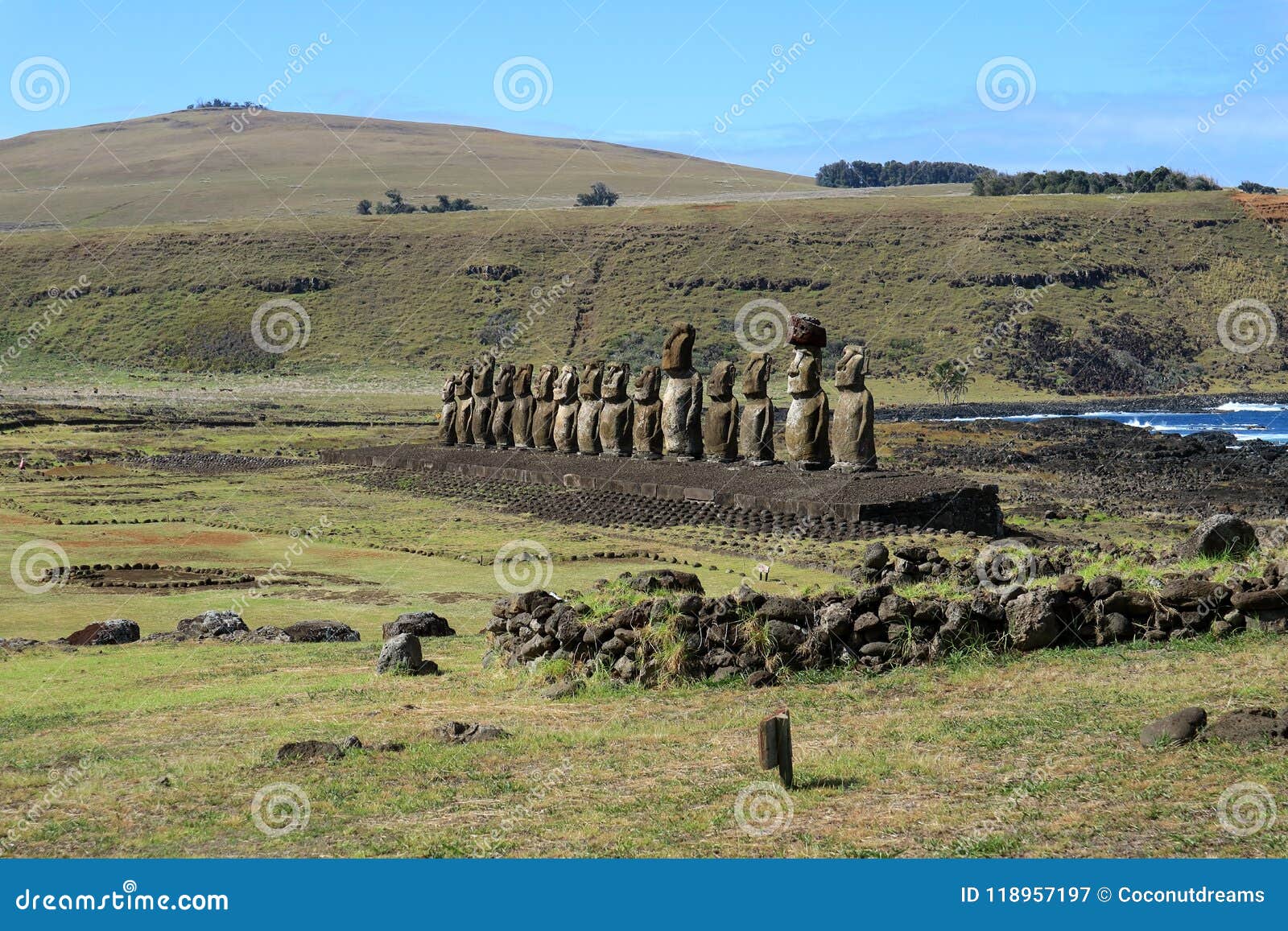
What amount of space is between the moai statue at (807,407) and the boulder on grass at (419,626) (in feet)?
48.1

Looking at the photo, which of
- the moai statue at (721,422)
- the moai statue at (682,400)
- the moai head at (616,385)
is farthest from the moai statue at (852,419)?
the moai head at (616,385)

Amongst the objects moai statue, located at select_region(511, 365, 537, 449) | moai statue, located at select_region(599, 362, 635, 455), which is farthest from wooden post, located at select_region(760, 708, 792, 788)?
moai statue, located at select_region(511, 365, 537, 449)

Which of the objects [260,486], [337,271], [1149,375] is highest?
[337,271]

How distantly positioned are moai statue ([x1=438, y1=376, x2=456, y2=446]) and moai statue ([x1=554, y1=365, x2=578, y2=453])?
20.4ft

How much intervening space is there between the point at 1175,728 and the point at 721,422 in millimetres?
25705

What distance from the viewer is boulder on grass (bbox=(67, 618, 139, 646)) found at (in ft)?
62.5

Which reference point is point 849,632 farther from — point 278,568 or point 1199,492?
point 1199,492

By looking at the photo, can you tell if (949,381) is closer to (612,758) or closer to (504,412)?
(504,412)

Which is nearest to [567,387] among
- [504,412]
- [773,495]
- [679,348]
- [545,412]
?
[545,412]

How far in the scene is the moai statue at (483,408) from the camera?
4584 cm

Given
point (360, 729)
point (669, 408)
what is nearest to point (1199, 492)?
point (669, 408)

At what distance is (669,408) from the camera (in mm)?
37188

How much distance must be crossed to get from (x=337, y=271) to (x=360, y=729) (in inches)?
4479

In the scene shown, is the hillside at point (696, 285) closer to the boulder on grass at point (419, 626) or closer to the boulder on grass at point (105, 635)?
the boulder on grass at point (419, 626)
